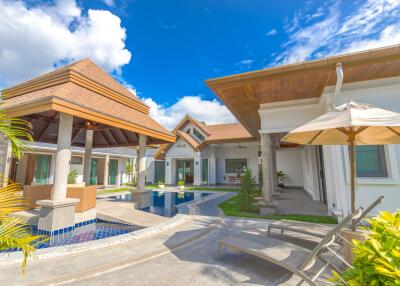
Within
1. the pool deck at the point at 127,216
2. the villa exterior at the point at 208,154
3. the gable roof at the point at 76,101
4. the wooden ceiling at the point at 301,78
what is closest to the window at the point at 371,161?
the wooden ceiling at the point at 301,78

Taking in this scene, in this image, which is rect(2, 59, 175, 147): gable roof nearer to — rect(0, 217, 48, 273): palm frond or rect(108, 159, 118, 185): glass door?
rect(0, 217, 48, 273): palm frond

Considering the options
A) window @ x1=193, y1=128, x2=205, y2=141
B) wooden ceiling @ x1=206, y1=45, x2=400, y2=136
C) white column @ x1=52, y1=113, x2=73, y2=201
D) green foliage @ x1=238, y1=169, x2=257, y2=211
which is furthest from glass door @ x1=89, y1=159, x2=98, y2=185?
wooden ceiling @ x1=206, y1=45, x2=400, y2=136

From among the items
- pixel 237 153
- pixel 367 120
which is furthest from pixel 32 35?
pixel 237 153

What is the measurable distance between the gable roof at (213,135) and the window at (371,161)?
47.5 ft

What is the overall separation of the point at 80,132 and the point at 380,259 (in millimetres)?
16419

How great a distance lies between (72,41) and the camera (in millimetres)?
9906

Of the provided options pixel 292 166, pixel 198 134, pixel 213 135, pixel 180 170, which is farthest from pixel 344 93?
pixel 180 170

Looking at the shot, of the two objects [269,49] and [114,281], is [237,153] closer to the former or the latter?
[269,49]

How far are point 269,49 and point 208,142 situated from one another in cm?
1193

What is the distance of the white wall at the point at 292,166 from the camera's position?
2008 centimetres

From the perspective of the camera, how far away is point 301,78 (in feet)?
21.5

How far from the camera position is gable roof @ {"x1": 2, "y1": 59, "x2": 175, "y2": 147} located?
6.07 metres

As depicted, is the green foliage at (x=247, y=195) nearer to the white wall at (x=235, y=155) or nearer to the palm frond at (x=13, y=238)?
the palm frond at (x=13, y=238)

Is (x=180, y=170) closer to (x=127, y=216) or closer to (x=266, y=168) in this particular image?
(x=127, y=216)
